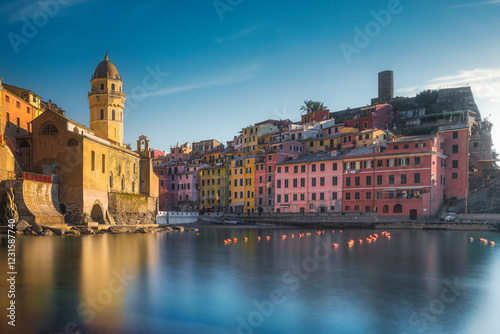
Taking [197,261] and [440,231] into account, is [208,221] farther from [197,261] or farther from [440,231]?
[197,261]

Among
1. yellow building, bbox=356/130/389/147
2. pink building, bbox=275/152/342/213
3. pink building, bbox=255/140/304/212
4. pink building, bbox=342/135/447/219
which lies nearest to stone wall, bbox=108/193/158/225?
pink building, bbox=255/140/304/212

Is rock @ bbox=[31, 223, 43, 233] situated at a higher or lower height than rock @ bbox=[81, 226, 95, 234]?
higher

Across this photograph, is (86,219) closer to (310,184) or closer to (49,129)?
(49,129)

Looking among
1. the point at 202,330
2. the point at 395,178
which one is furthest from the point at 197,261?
the point at 395,178

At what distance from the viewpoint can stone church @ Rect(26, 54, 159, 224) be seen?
136 feet

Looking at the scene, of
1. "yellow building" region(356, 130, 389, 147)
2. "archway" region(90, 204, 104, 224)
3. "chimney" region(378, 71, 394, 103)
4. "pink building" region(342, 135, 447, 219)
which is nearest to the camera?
"archway" region(90, 204, 104, 224)

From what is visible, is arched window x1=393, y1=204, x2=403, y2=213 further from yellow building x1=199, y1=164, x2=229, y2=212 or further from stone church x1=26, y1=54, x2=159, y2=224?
yellow building x1=199, y1=164, x2=229, y2=212

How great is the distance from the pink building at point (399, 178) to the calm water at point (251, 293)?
94.9 feet

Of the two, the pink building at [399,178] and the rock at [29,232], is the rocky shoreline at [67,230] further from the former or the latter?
the pink building at [399,178]

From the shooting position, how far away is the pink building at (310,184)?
61250 millimetres

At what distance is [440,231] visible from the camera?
48.2 metres

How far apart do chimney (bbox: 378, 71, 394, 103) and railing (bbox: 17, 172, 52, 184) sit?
74.1m

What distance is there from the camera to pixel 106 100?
58406mm

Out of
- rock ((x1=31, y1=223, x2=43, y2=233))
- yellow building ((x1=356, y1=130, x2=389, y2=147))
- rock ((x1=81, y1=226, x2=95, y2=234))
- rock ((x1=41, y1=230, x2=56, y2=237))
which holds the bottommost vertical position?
rock ((x1=81, y1=226, x2=95, y2=234))
